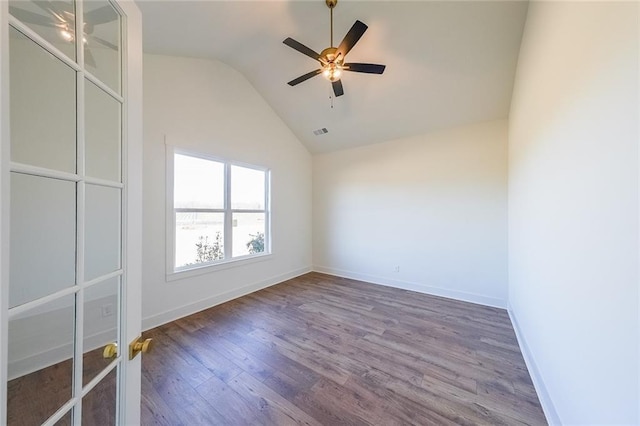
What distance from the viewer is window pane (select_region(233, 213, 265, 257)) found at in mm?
3707

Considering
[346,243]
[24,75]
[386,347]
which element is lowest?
[386,347]

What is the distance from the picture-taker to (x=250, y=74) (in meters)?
3.56

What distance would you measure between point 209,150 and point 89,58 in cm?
256

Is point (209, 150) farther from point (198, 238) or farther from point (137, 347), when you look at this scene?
point (137, 347)

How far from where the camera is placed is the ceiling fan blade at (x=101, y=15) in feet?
2.63

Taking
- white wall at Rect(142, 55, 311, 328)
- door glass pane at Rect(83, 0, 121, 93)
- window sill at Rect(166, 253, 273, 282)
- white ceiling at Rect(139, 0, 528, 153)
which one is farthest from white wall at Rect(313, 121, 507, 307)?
door glass pane at Rect(83, 0, 121, 93)

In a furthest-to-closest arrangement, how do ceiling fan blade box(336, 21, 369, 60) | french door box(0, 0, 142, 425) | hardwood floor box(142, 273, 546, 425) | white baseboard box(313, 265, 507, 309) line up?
white baseboard box(313, 265, 507, 309), ceiling fan blade box(336, 21, 369, 60), hardwood floor box(142, 273, 546, 425), french door box(0, 0, 142, 425)

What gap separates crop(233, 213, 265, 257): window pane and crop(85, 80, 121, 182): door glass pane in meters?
2.86

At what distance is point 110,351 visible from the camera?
33.1 inches

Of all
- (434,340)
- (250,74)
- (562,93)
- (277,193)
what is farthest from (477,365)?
(250,74)

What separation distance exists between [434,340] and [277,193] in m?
3.26

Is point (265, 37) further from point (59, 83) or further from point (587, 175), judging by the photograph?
point (587, 175)

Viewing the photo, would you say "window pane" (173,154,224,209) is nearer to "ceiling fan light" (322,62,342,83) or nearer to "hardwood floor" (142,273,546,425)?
"hardwood floor" (142,273,546,425)

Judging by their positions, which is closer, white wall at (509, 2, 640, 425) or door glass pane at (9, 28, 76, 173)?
door glass pane at (9, 28, 76, 173)
